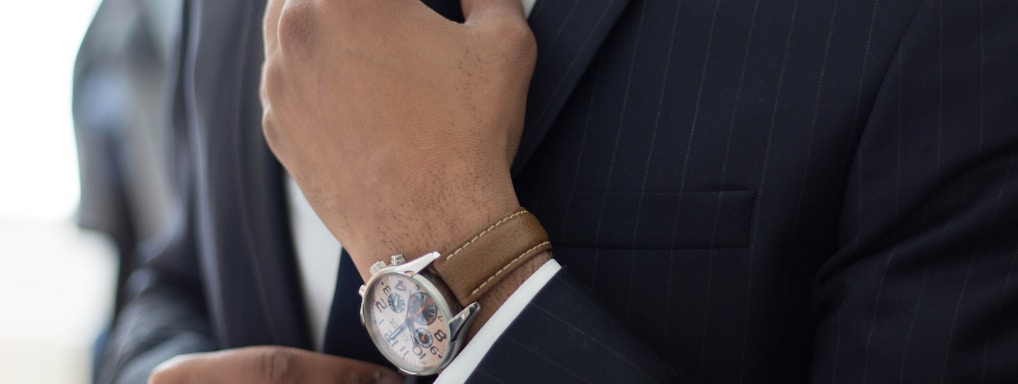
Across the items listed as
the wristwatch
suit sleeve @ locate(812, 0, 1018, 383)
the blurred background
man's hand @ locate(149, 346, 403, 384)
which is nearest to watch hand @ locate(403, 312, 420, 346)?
the wristwatch

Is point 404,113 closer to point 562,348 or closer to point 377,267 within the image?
point 377,267

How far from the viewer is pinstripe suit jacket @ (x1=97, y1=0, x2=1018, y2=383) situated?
66 centimetres

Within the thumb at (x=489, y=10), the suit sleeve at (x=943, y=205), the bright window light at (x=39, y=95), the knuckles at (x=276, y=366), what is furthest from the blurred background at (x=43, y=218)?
the suit sleeve at (x=943, y=205)

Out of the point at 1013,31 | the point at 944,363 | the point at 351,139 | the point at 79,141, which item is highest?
the point at 1013,31

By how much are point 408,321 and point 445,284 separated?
0.17ft

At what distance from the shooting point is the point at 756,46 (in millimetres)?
748

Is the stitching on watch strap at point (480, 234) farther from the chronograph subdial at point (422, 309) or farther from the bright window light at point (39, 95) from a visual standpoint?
the bright window light at point (39, 95)

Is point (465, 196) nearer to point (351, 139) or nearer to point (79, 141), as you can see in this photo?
point (351, 139)

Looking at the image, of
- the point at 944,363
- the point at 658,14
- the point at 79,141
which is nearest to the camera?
the point at 944,363

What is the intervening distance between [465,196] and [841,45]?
349 millimetres

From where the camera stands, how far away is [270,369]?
0.82 m

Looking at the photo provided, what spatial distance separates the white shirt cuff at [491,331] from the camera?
26.6 inches

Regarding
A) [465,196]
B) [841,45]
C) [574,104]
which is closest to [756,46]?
[841,45]

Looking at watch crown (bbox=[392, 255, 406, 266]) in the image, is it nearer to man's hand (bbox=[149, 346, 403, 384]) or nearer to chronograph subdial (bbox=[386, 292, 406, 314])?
chronograph subdial (bbox=[386, 292, 406, 314])
